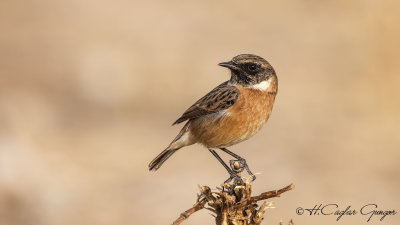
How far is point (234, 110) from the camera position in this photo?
26.6ft

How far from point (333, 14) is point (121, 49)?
6966 mm

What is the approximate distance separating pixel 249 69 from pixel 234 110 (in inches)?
18.4

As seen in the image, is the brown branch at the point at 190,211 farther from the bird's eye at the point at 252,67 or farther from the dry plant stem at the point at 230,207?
the bird's eye at the point at 252,67

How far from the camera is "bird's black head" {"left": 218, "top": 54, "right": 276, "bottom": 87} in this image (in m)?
8.02

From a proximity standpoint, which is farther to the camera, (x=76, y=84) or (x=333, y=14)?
(x=333, y=14)

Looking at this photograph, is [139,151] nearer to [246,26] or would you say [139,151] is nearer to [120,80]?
[120,80]

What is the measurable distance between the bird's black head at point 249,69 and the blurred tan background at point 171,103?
6560 millimetres

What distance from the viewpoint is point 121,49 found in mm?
22531

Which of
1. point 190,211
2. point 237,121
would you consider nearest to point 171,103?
point 237,121

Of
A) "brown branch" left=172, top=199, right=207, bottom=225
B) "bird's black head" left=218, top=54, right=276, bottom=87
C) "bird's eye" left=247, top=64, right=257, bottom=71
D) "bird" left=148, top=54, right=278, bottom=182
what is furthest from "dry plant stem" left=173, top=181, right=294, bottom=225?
"bird's eye" left=247, top=64, right=257, bottom=71

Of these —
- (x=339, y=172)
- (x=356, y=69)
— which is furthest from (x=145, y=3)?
(x=339, y=172)

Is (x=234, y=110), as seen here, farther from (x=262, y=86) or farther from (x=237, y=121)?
(x=262, y=86)

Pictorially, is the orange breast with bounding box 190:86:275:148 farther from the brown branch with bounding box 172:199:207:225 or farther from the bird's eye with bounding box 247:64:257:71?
the brown branch with bounding box 172:199:207:225

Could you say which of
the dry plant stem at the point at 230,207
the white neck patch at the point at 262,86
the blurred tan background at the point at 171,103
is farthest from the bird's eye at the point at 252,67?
the blurred tan background at the point at 171,103
